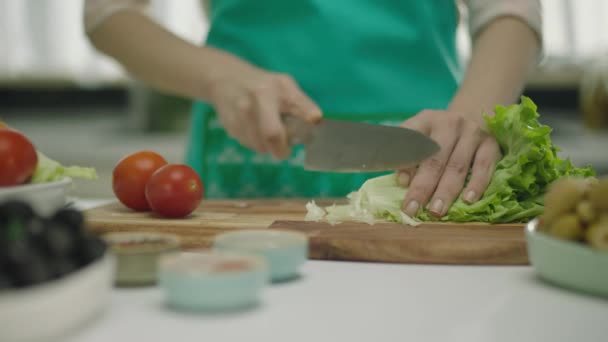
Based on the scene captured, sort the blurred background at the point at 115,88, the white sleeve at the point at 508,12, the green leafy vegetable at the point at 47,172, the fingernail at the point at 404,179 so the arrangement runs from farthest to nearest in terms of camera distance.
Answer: the blurred background at the point at 115,88 → the white sleeve at the point at 508,12 → the fingernail at the point at 404,179 → the green leafy vegetable at the point at 47,172

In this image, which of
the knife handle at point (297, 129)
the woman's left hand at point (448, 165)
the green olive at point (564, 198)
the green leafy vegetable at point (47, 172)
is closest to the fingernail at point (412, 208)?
the woman's left hand at point (448, 165)

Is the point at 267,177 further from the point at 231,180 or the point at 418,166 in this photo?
the point at 418,166

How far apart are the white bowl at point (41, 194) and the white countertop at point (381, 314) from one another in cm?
23

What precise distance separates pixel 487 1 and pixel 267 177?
72 centimetres

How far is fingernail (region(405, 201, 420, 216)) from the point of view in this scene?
1217mm

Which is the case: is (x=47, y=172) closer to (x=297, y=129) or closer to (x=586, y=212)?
(x=297, y=129)

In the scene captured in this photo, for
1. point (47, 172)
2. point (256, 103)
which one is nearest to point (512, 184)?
point (256, 103)

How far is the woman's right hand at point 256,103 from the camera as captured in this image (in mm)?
1379

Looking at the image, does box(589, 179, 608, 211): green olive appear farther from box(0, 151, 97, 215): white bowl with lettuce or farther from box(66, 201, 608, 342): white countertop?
box(0, 151, 97, 215): white bowl with lettuce

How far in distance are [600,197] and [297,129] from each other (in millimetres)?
713

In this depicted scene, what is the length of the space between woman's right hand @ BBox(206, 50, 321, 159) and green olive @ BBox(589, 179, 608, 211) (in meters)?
0.64

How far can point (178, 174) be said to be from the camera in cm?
129

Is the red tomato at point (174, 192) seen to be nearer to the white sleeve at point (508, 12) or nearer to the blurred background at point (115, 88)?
the white sleeve at point (508, 12)

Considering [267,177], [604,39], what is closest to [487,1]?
[267,177]
